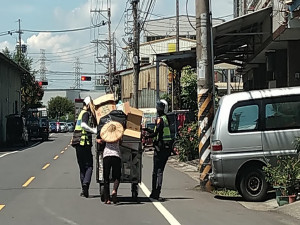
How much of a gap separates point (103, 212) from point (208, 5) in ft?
20.9

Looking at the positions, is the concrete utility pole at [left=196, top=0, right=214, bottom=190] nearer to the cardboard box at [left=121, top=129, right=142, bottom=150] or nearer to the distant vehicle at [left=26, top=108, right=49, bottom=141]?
the cardboard box at [left=121, top=129, right=142, bottom=150]

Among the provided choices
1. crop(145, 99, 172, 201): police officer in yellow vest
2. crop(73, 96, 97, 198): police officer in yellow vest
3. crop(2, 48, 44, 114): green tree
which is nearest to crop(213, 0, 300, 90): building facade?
crop(145, 99, 172, 201): police officer in yellow vest

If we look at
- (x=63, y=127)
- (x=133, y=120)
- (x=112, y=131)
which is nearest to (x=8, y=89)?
(x=63, y=127)

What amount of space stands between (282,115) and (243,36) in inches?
417

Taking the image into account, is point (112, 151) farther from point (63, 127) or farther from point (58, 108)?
point (58, 108)

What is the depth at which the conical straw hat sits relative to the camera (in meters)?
11.5

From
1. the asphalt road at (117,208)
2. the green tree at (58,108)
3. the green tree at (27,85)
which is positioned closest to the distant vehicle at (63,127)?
the green tree at (27,85)

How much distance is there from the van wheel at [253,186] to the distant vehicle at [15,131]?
30.6 metres

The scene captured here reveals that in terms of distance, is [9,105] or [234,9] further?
[9,105]

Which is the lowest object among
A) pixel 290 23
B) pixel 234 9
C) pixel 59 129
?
pixel 59 129

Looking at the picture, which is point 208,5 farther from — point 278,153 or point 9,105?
point 9,105

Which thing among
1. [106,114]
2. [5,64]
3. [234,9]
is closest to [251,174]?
[106,114]

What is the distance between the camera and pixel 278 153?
12164 millimetres

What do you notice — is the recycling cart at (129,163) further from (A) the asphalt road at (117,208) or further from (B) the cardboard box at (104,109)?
(B) the cardboard box at (104,109)
